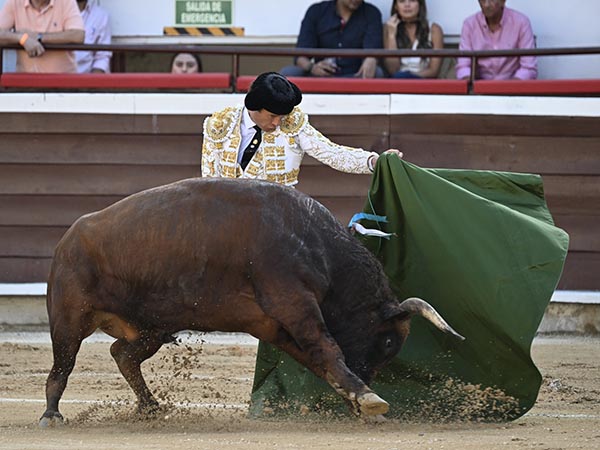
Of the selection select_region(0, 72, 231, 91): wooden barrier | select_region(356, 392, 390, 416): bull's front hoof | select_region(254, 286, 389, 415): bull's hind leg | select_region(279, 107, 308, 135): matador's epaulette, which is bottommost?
select_region(356, 392, 390, 416): bull's front hoof

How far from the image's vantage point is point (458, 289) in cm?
520

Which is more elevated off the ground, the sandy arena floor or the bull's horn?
the bull's horn

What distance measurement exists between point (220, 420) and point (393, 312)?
2.73ft

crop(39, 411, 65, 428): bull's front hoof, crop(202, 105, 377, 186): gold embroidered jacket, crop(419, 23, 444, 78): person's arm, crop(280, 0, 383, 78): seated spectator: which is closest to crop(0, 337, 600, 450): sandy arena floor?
crop(39, 411, 65, 428): bull's front hoof

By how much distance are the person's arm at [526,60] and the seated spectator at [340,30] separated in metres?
0.93

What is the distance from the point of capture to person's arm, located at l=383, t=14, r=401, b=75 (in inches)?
345

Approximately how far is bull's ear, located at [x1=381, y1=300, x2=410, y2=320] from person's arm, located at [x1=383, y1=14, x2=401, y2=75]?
4022 mm

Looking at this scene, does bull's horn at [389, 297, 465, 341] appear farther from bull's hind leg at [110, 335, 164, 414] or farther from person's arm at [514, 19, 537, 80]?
person's arm at [514, 19, 537, 80]

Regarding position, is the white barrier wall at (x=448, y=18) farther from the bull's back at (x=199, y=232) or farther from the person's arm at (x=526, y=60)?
the bull's back at (x=199, y=232)

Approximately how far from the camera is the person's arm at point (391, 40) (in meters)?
8.77

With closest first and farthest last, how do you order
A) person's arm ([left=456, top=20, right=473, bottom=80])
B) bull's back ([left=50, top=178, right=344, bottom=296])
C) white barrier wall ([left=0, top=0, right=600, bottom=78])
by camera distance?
bull's back ([left=50, top=178, right=344, bottom=296])
person's arm ([left=456, top=20, right=473, bottom=80])
white barrier wall ([left=0, top=0, right=600, bottom=78])

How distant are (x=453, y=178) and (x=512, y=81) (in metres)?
→ 3.11

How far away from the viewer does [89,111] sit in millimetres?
8734

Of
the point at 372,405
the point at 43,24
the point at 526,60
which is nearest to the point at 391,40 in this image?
the point at 526,60
